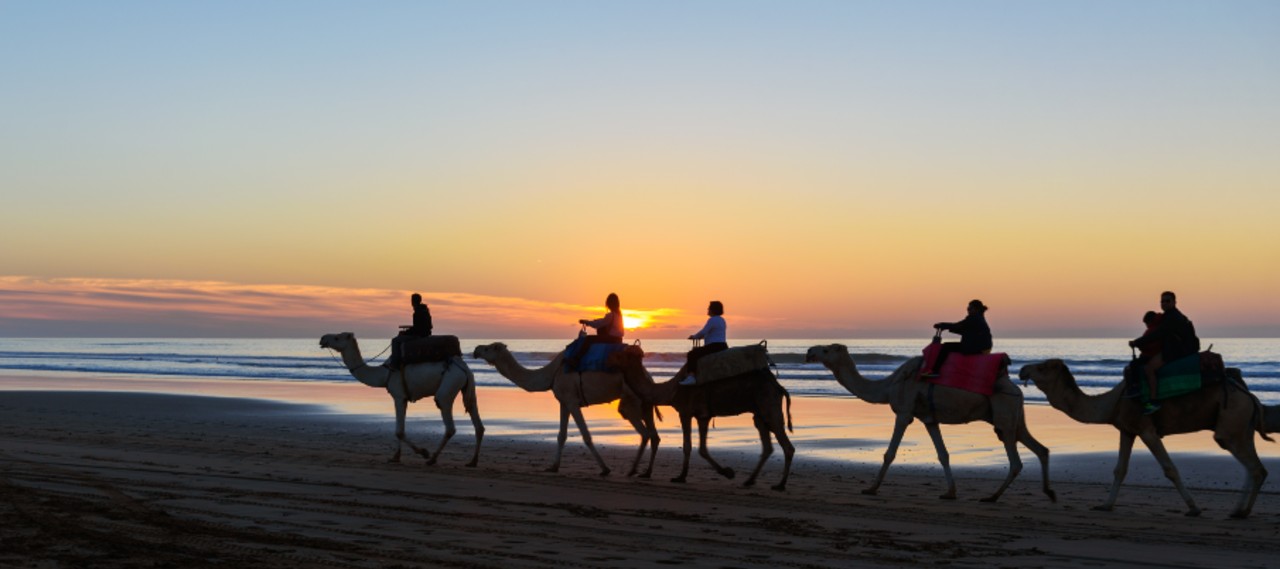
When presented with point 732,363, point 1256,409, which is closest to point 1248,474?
point 1256,409

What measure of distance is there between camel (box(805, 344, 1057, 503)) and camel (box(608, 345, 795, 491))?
68cm

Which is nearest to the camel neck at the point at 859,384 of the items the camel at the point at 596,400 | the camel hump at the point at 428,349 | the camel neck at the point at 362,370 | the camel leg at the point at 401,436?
the camel at the point at 596,400

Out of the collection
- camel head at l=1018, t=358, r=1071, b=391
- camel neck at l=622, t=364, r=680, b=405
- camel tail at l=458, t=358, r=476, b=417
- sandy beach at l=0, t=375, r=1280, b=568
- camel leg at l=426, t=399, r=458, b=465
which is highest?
camel head at l=1018, t=358, r=1071, b=391

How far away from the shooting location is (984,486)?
16.3 metres

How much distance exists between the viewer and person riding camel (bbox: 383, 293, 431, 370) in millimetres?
18672

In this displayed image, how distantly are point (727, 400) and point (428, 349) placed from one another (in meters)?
4.80

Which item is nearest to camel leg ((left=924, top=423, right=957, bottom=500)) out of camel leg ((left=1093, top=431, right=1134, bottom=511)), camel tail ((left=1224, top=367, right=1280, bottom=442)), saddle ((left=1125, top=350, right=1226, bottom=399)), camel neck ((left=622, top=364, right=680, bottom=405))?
camel leg ((left=1093, top=431, right=1134, bottom=511))

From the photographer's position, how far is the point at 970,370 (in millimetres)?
14938

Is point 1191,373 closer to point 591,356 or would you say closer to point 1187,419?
point 1187,419

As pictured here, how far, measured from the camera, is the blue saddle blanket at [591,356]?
1712 cm

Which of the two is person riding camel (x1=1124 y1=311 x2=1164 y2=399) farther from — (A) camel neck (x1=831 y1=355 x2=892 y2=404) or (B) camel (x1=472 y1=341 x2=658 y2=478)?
(B) camel (x1=472 y1=341 x2=658 y2=478)

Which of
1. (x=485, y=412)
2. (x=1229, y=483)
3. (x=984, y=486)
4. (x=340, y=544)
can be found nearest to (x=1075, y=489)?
(x=984, y=486)

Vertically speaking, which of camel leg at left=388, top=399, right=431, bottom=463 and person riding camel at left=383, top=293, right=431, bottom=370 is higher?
person riding camel at left=383, top=293, right=431, bottom=370

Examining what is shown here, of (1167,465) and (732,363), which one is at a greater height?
(732,363)
